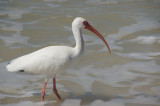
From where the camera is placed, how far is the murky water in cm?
773

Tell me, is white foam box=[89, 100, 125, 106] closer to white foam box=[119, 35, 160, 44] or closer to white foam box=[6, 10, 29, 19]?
white foam box=[119, 35, 160, 44]

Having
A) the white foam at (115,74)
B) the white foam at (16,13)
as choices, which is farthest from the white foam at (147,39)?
the white foam at (16,13)

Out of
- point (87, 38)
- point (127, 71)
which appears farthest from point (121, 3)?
point (127, 71)

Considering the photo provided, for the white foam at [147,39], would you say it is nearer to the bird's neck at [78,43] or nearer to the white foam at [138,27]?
the white foam at [138,27]

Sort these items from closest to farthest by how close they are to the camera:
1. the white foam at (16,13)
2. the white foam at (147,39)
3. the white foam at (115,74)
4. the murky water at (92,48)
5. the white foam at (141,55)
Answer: the murky water at (92,48), the white foam at (115,74), the white foam at (141,55), the white foam at (147,39), the white foam at (16,13)

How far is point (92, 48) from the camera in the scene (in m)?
11.1

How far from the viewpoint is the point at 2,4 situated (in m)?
16.0

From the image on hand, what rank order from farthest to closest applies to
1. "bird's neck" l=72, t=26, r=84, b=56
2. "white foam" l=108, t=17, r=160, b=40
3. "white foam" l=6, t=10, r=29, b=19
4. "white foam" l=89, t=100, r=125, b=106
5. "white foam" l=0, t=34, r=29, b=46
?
"white foam" l=6, t=10, r=29, b=19 → "white foam" l=108, t=17, r=160, b=40 → "white foam" l=0, t=34, r=29, b=46 → "white foam" l=89, t=100, r=125, b=106 → "bird's neck" l=72, t=26, r=84, b=56

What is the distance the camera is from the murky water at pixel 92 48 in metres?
7.73

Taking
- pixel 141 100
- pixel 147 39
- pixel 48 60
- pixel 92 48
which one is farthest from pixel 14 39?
pixel 141 100

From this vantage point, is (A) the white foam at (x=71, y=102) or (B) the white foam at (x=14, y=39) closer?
(A) the white foam at (x=71, y=102)

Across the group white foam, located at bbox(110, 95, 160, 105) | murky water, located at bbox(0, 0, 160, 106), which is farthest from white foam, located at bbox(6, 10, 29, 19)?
white foam, located at bbox(110, 95, 160, 105)

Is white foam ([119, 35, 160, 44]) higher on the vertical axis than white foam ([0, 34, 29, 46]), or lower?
lower

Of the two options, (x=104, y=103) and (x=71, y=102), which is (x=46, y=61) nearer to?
(x=71, y=102)
